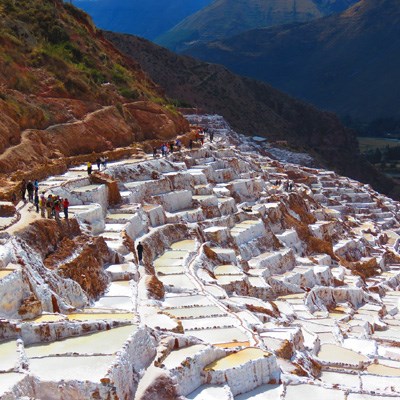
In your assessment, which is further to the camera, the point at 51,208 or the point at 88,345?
the point at 51,208

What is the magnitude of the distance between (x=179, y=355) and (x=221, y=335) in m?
2.48

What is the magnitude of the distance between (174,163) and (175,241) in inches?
339

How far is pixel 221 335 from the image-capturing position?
54.3ft

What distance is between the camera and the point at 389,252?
139ft

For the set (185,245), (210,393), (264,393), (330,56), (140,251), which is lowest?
(264,393)

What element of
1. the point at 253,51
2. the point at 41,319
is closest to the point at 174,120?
the point at 41,319

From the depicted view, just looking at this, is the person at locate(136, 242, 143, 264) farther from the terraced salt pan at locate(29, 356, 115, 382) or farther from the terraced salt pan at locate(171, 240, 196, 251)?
the terraced salt pan at locate(29, 356, 115, 382)

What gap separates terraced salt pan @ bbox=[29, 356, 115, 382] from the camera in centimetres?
1165

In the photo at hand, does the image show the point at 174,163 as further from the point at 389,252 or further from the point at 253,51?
the point at 253,51

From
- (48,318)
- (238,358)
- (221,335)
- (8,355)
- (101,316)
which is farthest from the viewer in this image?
(221,335)

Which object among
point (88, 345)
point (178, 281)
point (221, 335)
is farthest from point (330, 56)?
point (88, 345)

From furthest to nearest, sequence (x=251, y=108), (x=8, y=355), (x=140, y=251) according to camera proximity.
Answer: (x=251, y=108), (x=140, y=251), (x=8, y=355)

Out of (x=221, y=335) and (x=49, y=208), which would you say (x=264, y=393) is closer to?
(x=221, y=335)

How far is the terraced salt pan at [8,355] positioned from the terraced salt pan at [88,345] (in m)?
0.26
